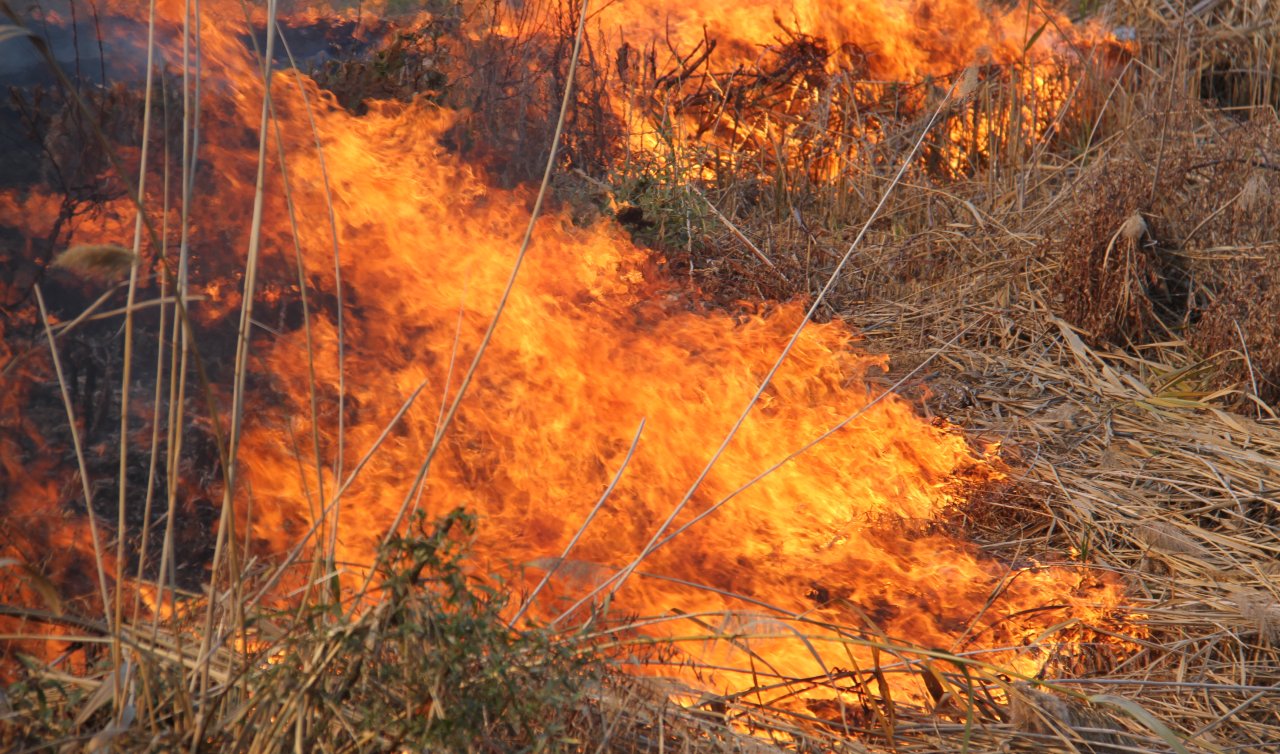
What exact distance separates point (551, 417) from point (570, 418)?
0.05 metres

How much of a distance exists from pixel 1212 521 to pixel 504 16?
9.48 ft

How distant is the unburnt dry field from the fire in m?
0.01

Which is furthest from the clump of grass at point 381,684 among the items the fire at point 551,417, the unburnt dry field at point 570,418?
the fire at point 551,417

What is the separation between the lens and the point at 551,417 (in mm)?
2486

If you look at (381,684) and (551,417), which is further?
(551,417)

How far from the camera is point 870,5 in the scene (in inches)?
204

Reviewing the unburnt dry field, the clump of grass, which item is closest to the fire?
the unburnt dry field

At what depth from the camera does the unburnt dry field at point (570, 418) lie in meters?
1.30

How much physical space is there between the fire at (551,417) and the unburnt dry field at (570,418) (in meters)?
0.01

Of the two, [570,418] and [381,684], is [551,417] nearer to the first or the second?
[570,418]

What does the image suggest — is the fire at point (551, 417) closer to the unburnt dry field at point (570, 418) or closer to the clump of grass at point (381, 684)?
the unburnt dry field at point (570, 418)

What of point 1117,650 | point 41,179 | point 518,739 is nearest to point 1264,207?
point 1117,650

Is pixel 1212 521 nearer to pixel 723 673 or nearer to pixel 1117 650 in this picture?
pixel 1117 650

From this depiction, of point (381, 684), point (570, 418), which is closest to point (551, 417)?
point (570, 418)
